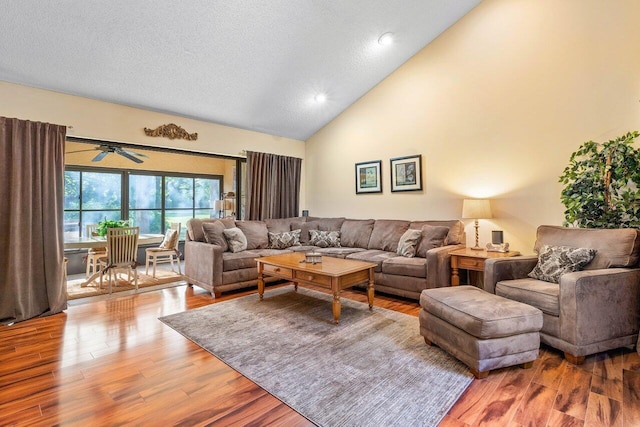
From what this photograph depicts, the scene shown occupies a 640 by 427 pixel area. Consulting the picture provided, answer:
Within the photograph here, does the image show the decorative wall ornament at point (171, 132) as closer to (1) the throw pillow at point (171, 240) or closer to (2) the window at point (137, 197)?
(1) the throw pillow at point (171, 240)

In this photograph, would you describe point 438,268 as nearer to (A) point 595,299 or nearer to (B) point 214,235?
(A) point 595,299

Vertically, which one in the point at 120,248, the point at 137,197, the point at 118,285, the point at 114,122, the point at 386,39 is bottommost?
the point at 118,285

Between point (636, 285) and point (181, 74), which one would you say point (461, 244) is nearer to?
point (636, 285)

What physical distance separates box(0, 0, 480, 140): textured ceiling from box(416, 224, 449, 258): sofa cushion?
2.55m

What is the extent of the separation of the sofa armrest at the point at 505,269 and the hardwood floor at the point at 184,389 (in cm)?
62

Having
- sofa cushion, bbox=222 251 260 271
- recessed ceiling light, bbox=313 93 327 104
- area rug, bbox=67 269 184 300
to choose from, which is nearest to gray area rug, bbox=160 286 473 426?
sofa cushion, bbox=222 251 260 271

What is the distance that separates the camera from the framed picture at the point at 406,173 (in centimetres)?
468

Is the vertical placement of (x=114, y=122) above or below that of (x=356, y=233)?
above

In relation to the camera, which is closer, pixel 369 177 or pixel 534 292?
pixel 534 292

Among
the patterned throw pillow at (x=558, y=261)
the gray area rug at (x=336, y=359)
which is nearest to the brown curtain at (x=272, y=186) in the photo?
the gray area rug at (x=336, y=359)

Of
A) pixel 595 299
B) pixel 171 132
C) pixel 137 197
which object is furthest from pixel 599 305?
pixel 137 197

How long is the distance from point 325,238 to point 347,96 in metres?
2.40

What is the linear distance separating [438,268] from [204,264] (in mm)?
2947

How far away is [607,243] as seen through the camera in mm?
2598
